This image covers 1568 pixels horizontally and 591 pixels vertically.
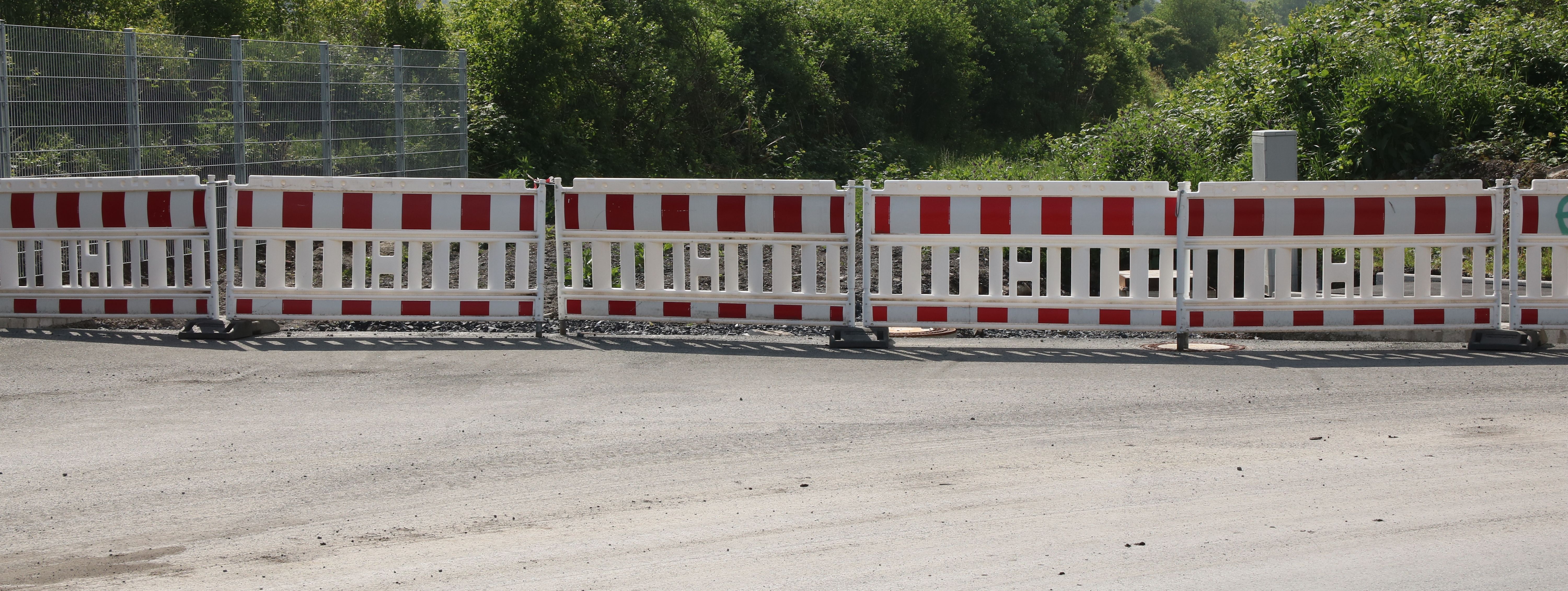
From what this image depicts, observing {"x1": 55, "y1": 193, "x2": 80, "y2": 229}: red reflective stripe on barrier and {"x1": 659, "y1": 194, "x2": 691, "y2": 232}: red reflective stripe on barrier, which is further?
{"x1": 55, "y1": 193, "x2": 80, "y2": 229}: red reflective stripe on barrier

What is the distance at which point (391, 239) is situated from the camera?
10.3m

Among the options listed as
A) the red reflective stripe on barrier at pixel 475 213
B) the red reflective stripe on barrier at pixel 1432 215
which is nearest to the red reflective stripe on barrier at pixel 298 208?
the red reflective stripe on barrier at pixel 475 213

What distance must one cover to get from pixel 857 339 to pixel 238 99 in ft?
30.1

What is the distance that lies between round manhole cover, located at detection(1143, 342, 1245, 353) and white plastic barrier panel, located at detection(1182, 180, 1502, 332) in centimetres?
14

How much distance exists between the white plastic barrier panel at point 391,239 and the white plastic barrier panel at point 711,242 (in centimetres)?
34

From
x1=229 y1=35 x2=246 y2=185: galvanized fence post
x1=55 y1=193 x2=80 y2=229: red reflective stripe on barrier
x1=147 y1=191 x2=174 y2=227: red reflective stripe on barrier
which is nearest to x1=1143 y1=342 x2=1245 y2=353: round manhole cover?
x1=147 y1=191 x2=174 y2=227: red reflective stripe on barrier

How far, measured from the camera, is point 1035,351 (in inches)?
378

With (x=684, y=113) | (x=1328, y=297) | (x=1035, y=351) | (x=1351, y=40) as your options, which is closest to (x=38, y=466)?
(x=1035, y=351)

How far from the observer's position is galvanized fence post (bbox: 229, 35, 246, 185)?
15.7 m

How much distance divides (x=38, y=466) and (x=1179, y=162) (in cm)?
1499

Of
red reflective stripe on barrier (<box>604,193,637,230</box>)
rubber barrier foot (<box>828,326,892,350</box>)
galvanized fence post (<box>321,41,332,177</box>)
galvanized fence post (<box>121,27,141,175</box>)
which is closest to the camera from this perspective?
rubber barrier foot (<box>828,326,892,350</box>)

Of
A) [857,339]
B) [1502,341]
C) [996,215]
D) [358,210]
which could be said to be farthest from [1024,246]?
[358,210]

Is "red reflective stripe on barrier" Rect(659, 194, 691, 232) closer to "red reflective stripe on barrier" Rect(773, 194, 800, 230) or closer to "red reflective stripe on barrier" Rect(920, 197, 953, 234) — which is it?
"red reflective stripe on barrier" Rect(773, 194, 800, 230)

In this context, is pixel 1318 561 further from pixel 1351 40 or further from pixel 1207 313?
pixel 1351 40
